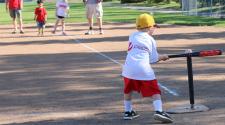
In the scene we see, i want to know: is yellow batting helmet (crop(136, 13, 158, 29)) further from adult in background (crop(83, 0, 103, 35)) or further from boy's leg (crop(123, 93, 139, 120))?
adult in background (crop(83, 0, 103, 35))

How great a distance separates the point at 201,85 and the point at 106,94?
175 cm

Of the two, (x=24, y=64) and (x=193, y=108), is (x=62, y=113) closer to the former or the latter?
(x=193, y=108)

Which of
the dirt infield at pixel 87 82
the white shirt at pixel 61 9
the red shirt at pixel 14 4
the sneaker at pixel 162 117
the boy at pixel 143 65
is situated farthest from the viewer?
the red shirt at pixel 14 4

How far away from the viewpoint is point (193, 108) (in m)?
8.65

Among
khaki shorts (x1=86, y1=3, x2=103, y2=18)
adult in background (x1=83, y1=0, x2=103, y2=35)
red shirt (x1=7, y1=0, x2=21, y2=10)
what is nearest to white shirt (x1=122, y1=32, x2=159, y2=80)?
adult in background (x1=83, y1=0, x2=103, y2=35)

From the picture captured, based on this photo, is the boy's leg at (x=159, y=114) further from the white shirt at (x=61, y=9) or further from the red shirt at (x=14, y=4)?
the red shirt at (x=14, y=4)

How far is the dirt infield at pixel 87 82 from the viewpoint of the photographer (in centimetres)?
850

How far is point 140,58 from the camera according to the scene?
8086 millimetres

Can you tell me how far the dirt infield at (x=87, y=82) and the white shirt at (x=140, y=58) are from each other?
0.61 m

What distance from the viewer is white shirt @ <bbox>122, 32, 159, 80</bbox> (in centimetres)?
806

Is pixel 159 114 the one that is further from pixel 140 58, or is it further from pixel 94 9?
pixel 94 9

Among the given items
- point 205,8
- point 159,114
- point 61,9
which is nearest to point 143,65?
point 159,114

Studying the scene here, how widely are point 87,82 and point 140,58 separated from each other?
3.44 m

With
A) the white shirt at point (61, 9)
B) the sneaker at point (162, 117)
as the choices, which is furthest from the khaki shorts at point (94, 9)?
the sneaker at point (162, 117)
